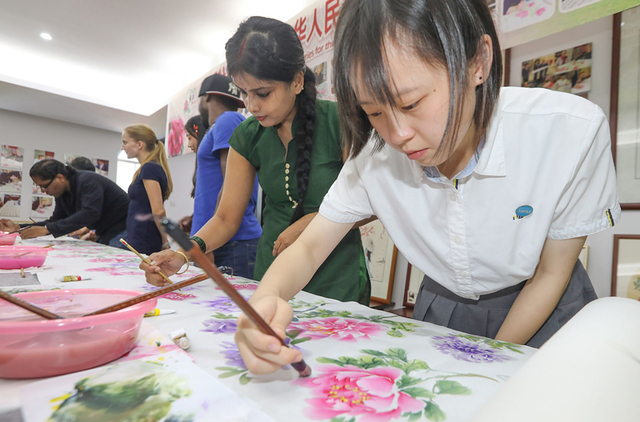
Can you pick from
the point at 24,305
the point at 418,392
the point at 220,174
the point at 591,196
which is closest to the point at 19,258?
the point at 220,174

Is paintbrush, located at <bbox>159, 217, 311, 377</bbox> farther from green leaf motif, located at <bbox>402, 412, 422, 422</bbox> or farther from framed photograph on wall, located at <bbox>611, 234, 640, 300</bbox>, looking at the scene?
framed photograph on wall, located at <bbox>611, 234, 640, 300</bbox>

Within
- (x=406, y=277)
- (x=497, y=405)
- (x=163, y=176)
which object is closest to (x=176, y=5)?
(x=163, y=176)

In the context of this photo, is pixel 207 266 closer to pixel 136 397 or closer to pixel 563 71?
pixel 136 397

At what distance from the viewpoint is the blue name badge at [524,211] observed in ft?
2.32

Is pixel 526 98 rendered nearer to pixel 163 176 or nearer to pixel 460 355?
pixel 460 355

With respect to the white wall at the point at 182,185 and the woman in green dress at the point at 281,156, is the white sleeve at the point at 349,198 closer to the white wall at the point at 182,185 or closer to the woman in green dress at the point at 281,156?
the woman in green dress at the point at 281,156

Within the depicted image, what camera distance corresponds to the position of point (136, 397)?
400 mm

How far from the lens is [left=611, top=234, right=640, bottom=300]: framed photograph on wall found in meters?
1.45

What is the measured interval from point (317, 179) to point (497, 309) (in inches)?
24.2

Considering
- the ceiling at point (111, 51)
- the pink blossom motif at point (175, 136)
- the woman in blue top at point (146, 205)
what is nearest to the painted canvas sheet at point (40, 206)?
the ceiling at point (111, 51)

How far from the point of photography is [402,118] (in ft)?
1.90

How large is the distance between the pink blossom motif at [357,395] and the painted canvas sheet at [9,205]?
8713mm

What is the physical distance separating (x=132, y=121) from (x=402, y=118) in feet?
23.5

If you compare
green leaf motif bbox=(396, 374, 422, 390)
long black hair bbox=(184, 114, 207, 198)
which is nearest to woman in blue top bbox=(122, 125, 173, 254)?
long black hair bbox=(184, 114, 207, 198)
